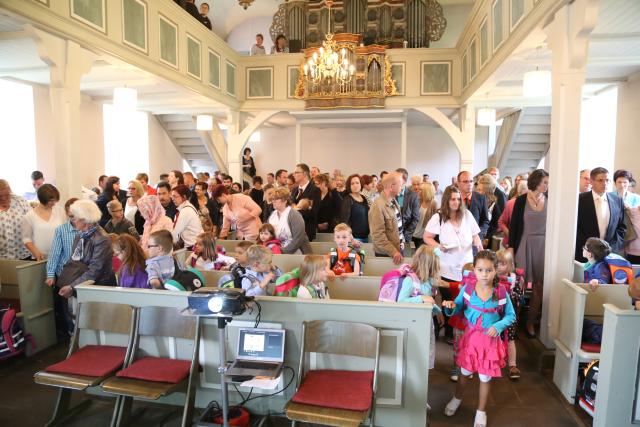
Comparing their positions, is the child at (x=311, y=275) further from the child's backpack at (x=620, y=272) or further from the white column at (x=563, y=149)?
the child's backpack at (x=620, y=272)

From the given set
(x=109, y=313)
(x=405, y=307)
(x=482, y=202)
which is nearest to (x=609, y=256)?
(x=482, y=202)

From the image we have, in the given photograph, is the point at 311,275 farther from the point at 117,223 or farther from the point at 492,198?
the point at 492,198

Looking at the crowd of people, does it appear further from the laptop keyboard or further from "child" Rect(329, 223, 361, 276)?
the laptop keyboard

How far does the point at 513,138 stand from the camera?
11.5 meters

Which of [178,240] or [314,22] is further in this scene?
[314,22]

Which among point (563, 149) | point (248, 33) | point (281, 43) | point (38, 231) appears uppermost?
point (248, 33)

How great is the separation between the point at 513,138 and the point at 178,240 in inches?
376

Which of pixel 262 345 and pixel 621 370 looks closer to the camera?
pixel 621 370

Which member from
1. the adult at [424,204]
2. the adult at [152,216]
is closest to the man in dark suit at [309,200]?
the adult at [424,204]

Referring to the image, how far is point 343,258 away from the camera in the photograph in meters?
3.79

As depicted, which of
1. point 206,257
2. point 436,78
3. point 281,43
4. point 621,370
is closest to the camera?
point 621,370

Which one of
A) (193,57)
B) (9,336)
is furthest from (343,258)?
(193,57)

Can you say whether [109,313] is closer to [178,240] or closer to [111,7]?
[178,240]

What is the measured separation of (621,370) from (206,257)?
10.3 feet
